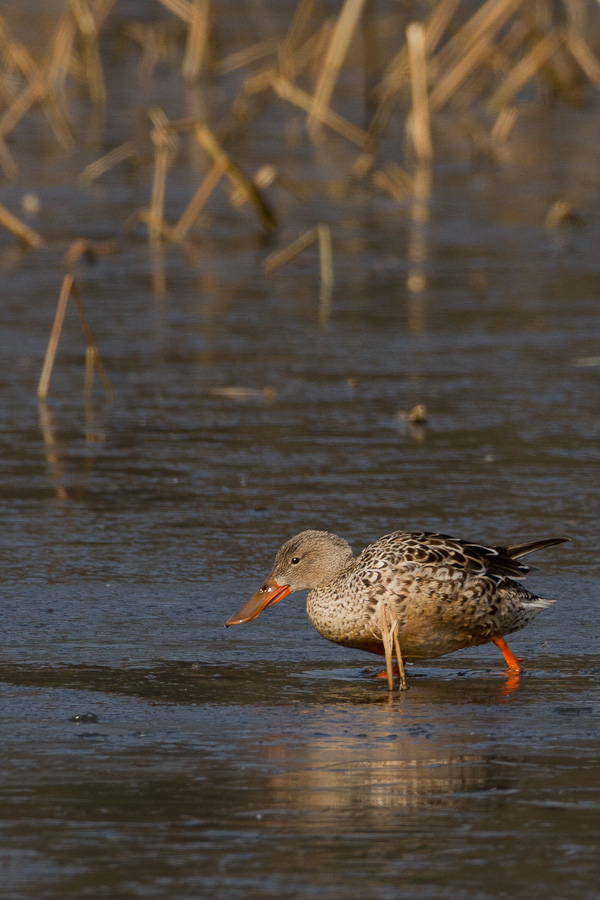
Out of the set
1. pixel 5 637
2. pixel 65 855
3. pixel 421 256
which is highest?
pixel 421 256

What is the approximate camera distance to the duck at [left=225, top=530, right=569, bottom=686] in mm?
5629

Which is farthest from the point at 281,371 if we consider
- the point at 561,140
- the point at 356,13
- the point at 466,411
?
the point at 561,140

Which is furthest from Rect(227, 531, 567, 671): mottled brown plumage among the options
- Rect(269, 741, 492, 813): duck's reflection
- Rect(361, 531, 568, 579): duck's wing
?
Rect(269, 741, 492, 813): duck's reflection

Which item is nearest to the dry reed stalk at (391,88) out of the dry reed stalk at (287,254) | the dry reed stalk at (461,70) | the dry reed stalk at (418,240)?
the dry reed stalk at (461,70)

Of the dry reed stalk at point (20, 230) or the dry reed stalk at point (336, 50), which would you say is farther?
the dry reed stalk at point (336, 50)

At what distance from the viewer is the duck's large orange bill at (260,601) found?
5.95 metres

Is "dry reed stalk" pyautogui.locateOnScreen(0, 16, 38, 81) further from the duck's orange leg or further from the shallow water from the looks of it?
the duck's orange leg

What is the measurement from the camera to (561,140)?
68.1 ft

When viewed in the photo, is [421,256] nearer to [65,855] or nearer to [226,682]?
[226,682]

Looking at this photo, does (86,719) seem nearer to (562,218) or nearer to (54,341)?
(54,341)

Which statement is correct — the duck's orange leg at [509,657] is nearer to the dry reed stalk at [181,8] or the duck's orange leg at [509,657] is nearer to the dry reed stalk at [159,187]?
the dry reed stalk at [159,187]

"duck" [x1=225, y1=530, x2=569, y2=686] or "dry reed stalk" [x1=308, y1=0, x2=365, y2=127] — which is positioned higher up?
"dry reed stalk" [x1=308, y1=0, x2=365, y2=127]

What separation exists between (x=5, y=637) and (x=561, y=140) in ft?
52.9

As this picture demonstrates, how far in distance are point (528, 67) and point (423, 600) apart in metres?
16.8
